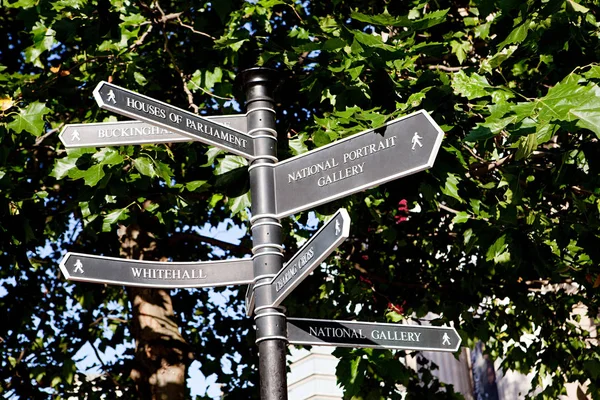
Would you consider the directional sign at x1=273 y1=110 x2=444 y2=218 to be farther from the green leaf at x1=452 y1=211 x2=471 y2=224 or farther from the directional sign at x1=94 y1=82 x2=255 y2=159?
the green leaf at x1=452 y1=211 x2=471 y2=224

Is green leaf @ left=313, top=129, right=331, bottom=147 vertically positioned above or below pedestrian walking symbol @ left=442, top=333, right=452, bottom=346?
above

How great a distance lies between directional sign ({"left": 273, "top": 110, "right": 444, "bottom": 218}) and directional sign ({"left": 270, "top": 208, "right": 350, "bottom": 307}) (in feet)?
0.96

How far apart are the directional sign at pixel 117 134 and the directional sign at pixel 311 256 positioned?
836 mm

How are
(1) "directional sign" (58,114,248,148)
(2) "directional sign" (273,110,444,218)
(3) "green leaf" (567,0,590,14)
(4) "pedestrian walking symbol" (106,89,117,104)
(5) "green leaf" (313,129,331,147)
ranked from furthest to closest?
1. (5) "green leaf" (313,129,331,147)
2. (3) "green leaf" (567,0,590,14)
3. (1) "directional sign" (58,114,248,148)
4. (4) "pedestrian walking symbol" (106,89,117,104)
5. (2) "directional sign" (273,110,444,218)

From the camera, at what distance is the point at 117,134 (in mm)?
4324

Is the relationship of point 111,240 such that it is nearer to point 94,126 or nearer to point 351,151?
point 94,126

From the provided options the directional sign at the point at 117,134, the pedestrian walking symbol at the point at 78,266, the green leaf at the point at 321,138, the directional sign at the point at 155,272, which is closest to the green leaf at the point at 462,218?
the green leaf at the point at 321,138

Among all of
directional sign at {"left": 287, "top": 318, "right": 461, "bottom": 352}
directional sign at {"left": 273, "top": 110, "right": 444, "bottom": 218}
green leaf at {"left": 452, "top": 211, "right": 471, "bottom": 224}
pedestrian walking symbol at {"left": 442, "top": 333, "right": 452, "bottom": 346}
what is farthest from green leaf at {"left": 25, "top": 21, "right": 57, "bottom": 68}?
pedestrian walking symbol at {"left": 442, "top": 333, "right": 452, "bottom": 346}

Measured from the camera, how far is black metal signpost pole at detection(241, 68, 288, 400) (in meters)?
3.78

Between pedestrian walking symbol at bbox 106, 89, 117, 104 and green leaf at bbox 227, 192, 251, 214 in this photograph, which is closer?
pedestrian walking symbol at bbox 106, 89, 117, 104

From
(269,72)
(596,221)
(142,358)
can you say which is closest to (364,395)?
(142,358)

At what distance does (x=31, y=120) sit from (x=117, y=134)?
2.55 m

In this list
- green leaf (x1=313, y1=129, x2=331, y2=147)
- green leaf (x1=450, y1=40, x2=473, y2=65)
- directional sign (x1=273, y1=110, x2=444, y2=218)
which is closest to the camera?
directional sign (x1=273, y1=110, x2=444, y2=218)

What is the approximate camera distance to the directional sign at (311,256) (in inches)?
137
